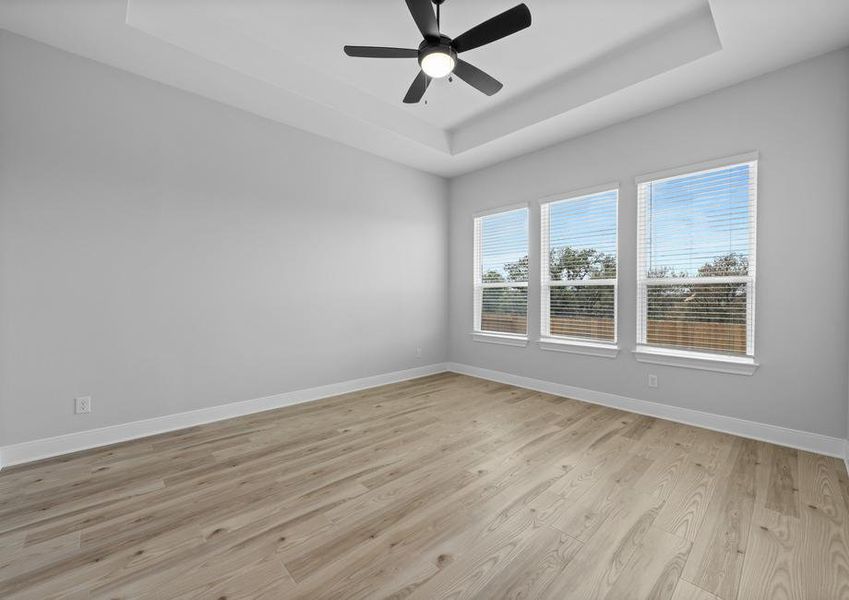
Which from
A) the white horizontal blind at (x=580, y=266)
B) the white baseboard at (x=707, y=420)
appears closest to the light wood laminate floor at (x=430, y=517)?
the white baseboard at (x=707, y=420)

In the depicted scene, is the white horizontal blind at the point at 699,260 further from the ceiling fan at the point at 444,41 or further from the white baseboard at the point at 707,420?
the ceiling fan at the point at 444,41

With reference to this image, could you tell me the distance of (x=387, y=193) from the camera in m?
4.94

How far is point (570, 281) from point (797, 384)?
2.10 m

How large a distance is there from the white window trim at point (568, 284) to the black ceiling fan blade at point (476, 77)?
73.8 inches

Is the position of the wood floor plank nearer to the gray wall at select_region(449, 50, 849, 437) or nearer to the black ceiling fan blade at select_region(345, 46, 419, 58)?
the gray wall at select_region(449, 50, 849, 437)

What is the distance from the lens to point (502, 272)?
5.15 m

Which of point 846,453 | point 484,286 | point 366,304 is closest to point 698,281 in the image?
point 846,453

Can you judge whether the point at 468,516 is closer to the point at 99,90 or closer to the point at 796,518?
the point at 796,518

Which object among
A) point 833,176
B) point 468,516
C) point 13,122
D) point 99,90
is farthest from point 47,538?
point 833,176

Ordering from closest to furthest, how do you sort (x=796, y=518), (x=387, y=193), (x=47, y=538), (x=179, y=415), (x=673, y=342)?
1. (x=47, y=538)
2. (x=796, y=518)
3. (x=179, y=415)
4. (x=673, y=342)
5. (x=387, y=193)

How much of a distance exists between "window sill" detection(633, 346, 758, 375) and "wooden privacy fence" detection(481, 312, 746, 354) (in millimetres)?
72

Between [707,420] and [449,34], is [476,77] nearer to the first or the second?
[449,34]

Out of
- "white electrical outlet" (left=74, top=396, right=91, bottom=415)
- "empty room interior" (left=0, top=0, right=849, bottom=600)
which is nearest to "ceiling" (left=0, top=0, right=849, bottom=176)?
"empty room interior" (left=0, top=0, right=849, bottom=600)

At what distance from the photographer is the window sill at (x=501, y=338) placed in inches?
189
